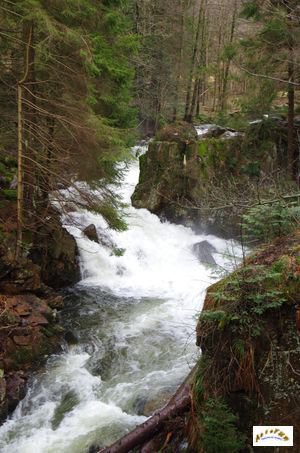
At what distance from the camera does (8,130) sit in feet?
30.5

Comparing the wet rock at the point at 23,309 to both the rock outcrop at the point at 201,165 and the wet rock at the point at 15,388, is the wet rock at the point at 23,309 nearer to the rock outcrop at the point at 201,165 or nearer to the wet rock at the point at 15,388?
the wet rock at the point at 15,388

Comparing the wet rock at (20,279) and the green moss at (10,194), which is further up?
the green moss at (10,194)

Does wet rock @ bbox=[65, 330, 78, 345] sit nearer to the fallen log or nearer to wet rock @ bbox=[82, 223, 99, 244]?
the fallen log

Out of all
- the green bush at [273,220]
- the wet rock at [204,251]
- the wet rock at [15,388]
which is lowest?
the wet rock at [15,388]

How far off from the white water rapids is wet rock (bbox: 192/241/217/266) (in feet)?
0.99

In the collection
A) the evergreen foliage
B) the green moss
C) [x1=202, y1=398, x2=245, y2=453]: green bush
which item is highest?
the evergreen foliage

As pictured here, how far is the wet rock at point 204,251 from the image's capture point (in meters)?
13.7

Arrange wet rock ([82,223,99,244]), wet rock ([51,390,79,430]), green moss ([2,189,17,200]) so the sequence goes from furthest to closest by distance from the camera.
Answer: wet rock ([82,223,99,244])
green moss ([2,189,17,200])
wet rock ([51,390,79,430])

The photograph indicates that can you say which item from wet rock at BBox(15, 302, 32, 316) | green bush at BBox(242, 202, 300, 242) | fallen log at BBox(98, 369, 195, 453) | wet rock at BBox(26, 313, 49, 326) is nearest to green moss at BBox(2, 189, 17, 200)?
wet rock at BBox(15, 302, 32, 316)

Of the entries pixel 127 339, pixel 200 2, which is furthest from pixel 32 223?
pixel 200 2

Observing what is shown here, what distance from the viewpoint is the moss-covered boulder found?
311cm

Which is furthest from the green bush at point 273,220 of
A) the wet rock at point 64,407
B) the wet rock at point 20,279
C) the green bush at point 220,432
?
the wet rock at point 20,279

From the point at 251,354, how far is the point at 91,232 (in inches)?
383

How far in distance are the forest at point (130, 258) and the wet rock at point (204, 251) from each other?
16 centimetres
